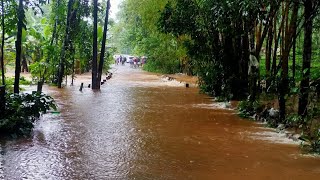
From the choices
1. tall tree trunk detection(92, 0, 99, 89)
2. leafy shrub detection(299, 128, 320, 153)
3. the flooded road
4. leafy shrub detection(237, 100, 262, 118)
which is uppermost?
tall tree trunk detection(92, 0, 99, 89)

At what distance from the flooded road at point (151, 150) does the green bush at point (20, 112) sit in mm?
345

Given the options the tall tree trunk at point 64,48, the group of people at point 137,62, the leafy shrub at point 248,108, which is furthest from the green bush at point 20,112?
the group of people at point 137,62

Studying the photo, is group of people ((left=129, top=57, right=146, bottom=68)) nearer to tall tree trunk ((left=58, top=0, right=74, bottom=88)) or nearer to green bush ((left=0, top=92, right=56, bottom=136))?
tall tree trunk ((left=58, top=0, right=74, bottom=88))

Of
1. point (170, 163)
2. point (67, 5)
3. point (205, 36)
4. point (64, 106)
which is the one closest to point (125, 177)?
point (170, 163)

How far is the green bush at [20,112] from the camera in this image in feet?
27.5

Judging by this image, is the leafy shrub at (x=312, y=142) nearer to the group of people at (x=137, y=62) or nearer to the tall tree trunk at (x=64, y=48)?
the tall tree trunk at (x=64, y=48)

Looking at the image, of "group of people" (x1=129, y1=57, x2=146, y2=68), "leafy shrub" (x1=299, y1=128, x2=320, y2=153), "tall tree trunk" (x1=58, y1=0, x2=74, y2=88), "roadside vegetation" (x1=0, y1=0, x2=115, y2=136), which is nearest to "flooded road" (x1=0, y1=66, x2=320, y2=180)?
"leafy shrub" (x1=299, y1=128, x2=320, y2=153)

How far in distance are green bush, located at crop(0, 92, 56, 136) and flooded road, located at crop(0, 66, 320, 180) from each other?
0.35 metres

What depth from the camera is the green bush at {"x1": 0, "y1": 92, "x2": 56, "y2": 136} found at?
27.5 feet

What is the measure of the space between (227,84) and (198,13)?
3.06m

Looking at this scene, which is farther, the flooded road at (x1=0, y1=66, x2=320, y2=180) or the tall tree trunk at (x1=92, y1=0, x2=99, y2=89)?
the tall tree trunk at (x1=92, y1=0, x2=99, y2=89)

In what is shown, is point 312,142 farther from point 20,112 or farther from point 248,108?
point 20,112

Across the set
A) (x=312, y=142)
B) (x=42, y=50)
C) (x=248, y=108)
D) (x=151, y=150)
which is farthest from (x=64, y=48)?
(x=312, y=142)

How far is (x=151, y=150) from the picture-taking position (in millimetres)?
7492
